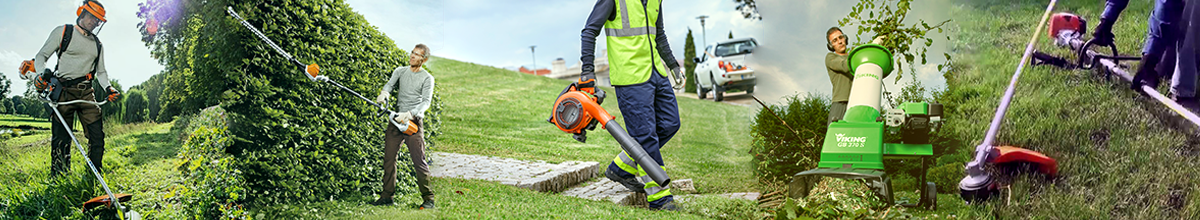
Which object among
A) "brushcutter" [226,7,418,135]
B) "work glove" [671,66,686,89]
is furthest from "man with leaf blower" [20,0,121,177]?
"work glove" [671,66,686,89]

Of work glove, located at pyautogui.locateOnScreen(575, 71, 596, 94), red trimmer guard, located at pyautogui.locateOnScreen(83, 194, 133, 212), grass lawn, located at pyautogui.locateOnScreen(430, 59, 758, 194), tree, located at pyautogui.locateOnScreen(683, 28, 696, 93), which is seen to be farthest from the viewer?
tree, located at pyautogui.locateOnScreen(683, 28, 696, 93)

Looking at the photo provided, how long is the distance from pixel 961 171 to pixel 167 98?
456 centimetres

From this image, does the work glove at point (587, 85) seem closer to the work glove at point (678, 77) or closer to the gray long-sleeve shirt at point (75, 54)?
the work glove at point (678, 77)

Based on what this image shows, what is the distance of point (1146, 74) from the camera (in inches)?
162

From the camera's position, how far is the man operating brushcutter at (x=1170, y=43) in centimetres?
387

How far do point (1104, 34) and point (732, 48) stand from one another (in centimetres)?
385

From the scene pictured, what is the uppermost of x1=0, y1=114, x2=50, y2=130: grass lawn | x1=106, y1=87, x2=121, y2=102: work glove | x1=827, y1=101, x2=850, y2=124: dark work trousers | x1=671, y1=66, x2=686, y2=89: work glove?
x1=106, y1=87, x2=121, y2=102: work glove

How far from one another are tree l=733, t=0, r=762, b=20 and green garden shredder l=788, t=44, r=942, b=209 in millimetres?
1983

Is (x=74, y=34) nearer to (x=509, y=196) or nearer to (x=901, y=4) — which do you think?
(x=509, y=196)

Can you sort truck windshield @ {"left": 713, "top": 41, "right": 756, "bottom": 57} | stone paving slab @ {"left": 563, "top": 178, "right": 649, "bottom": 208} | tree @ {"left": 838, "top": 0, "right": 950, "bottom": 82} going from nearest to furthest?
tree @ {"left": 838, "top": 0, "right": 950, "bottom": 82} < stone paving slab @ {"left": 563, "top": 178, "right": 649, "bottom": 208} < truck windshield @ {"left": 713, "top": 41, "right": 756, "bottom": 57}

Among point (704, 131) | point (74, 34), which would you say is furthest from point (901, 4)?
point (74, 34)

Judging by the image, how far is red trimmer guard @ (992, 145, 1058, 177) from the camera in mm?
4055

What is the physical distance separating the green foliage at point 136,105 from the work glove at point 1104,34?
5.27 metres

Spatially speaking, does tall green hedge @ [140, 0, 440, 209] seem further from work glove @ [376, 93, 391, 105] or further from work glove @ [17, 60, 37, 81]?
work glove @ [17, 60, 37, 81]
